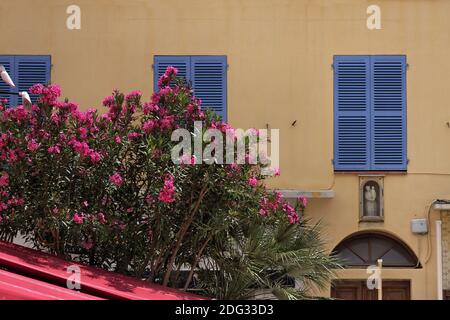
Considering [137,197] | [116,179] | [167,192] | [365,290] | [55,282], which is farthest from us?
[365,290]

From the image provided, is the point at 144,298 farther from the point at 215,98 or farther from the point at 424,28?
the point at 424,28

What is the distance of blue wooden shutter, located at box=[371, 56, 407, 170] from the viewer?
13.8 meters

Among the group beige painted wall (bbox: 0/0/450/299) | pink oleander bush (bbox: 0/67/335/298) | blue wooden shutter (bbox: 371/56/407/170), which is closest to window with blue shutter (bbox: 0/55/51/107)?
beige painted wall (bbox: 0/0/450/299)

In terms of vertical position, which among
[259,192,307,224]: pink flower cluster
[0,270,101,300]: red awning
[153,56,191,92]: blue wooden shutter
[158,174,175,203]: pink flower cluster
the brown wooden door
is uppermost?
[153,56,191,92]: blue wooden shutter

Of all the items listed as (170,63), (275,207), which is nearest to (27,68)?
(170,63)

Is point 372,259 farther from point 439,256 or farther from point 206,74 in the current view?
point 206,74

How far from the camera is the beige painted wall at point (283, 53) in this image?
1379 centimetres

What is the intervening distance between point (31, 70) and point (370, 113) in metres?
5.28

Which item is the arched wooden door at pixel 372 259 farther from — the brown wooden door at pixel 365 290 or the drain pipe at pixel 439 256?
the drain pipe at pixel 439 256

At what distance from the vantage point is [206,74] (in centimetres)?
1398

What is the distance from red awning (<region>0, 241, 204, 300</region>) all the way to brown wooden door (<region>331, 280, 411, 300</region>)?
5406mm

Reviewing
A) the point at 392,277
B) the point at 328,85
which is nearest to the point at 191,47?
the point at 328,85

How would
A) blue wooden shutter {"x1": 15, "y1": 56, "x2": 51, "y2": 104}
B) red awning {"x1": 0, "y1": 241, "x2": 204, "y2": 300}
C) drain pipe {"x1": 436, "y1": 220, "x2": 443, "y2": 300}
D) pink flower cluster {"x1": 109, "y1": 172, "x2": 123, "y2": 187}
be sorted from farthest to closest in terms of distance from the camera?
blue wooden shutter {"x1": 15, "y1": 56, "x2": 51, "y2": 104} < drain pipe {"x1": 436, "y1": 220, "x2": 443, "y2": 300} < pink flower cluster {"x1": 109, "y1": 172, "x2": 123, "y2": 187} < red awning {"x1": 0, "y1": 241, "x2": 204, "y2": 300}

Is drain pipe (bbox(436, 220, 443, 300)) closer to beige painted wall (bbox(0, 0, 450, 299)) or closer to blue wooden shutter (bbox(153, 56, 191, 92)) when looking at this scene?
beige painted wall (bbox(0, 0, 450, 299))
